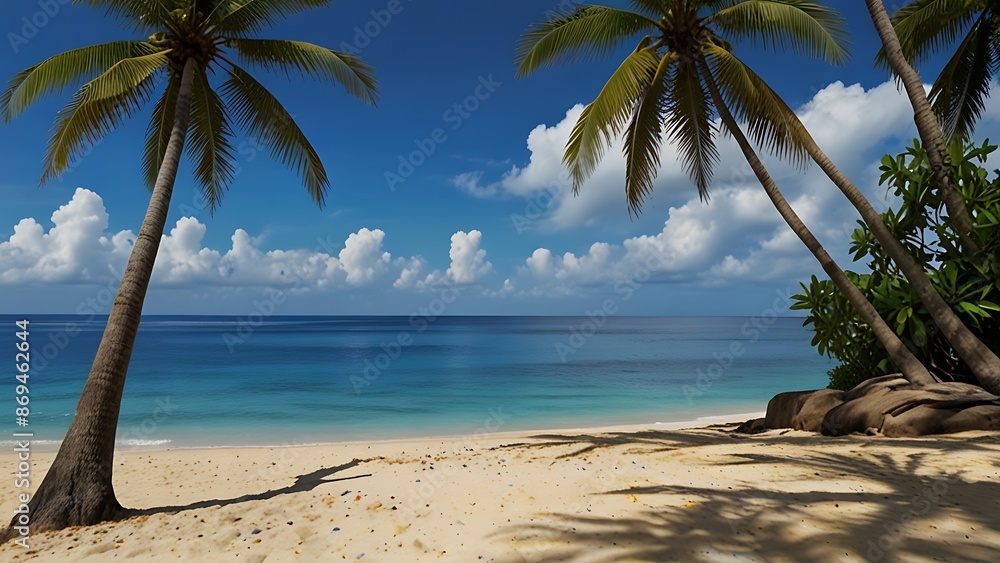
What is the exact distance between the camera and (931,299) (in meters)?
9.30

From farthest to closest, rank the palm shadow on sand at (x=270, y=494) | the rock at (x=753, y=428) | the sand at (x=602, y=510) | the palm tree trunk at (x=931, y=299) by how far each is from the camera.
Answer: the rock at (x=753, y=428) < the palm tree trunk at (x=931, y=299) < the palm shadow on sand at (x=270, y=494) < the sand at (x=602, y=510)

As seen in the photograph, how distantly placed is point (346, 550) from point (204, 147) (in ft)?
30.9

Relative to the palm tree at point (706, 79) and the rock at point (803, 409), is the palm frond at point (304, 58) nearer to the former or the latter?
the palm tree at point (706, 79)

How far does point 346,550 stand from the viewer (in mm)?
4219

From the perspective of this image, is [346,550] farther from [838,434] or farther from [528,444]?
[838,434]

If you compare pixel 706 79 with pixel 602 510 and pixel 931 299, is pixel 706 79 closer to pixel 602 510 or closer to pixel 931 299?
pixel 931 299

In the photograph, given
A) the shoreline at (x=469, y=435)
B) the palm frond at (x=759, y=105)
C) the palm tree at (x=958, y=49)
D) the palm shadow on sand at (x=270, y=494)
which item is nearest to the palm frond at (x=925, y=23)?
the palm tree at (x=958, y=49)

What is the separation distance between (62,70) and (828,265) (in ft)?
44.3

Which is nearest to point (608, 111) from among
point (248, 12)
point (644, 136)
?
point (644, 136)

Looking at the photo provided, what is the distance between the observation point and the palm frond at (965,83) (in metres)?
12.4

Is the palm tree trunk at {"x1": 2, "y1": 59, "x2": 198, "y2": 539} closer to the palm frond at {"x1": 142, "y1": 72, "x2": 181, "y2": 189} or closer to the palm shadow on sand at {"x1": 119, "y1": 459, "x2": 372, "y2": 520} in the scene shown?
the palm shadow on sand at {"x1": 119, "y1": 459, "x2": 372, "y2": 520}

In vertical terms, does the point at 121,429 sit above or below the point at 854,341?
below

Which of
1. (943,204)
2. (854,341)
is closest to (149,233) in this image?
(854,341)

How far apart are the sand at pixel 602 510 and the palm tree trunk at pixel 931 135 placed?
162 inches
